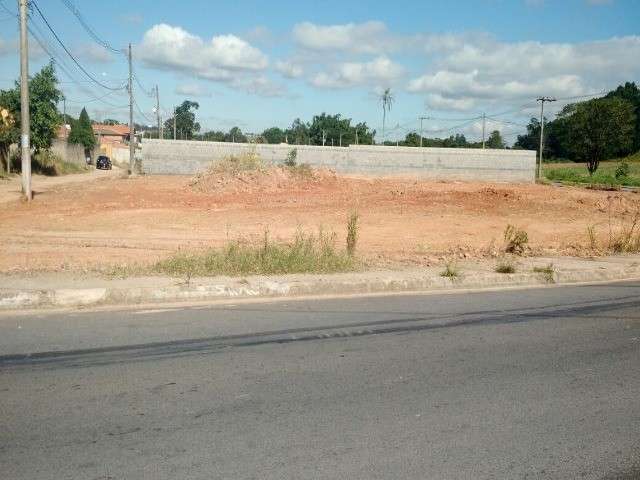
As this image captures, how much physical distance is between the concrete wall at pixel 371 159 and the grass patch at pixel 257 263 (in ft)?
117

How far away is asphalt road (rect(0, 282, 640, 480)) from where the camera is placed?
3.99 meters

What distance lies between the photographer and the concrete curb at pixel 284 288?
8289 millimetres

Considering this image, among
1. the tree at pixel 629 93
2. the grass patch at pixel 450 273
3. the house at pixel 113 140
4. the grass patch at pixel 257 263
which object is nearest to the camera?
the grass patch at pixel 257 263

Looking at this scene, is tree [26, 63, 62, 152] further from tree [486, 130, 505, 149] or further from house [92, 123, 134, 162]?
tree [486, 130, 505, 149]

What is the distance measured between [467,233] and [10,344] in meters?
14.7

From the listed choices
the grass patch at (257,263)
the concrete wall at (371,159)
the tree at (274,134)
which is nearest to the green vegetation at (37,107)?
the concrete wall at (371,159)

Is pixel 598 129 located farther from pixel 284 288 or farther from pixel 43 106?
pixel 284 288

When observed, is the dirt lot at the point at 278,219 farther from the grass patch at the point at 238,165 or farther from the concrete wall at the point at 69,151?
the concrete wall at the point at 69,151

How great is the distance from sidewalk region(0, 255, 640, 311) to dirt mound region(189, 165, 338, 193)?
18983 millimetres

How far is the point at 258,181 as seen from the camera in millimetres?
30484

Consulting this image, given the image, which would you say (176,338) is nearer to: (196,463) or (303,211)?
(196,463)

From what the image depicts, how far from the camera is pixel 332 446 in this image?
4.20 meters

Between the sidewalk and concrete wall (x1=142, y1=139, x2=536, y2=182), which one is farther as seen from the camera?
concrete wall (x1=142, y1=139, x2=536, y2=182)

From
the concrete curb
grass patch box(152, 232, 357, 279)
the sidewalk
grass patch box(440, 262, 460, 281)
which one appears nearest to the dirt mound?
grass patch box(152, 232, 357, 279)
